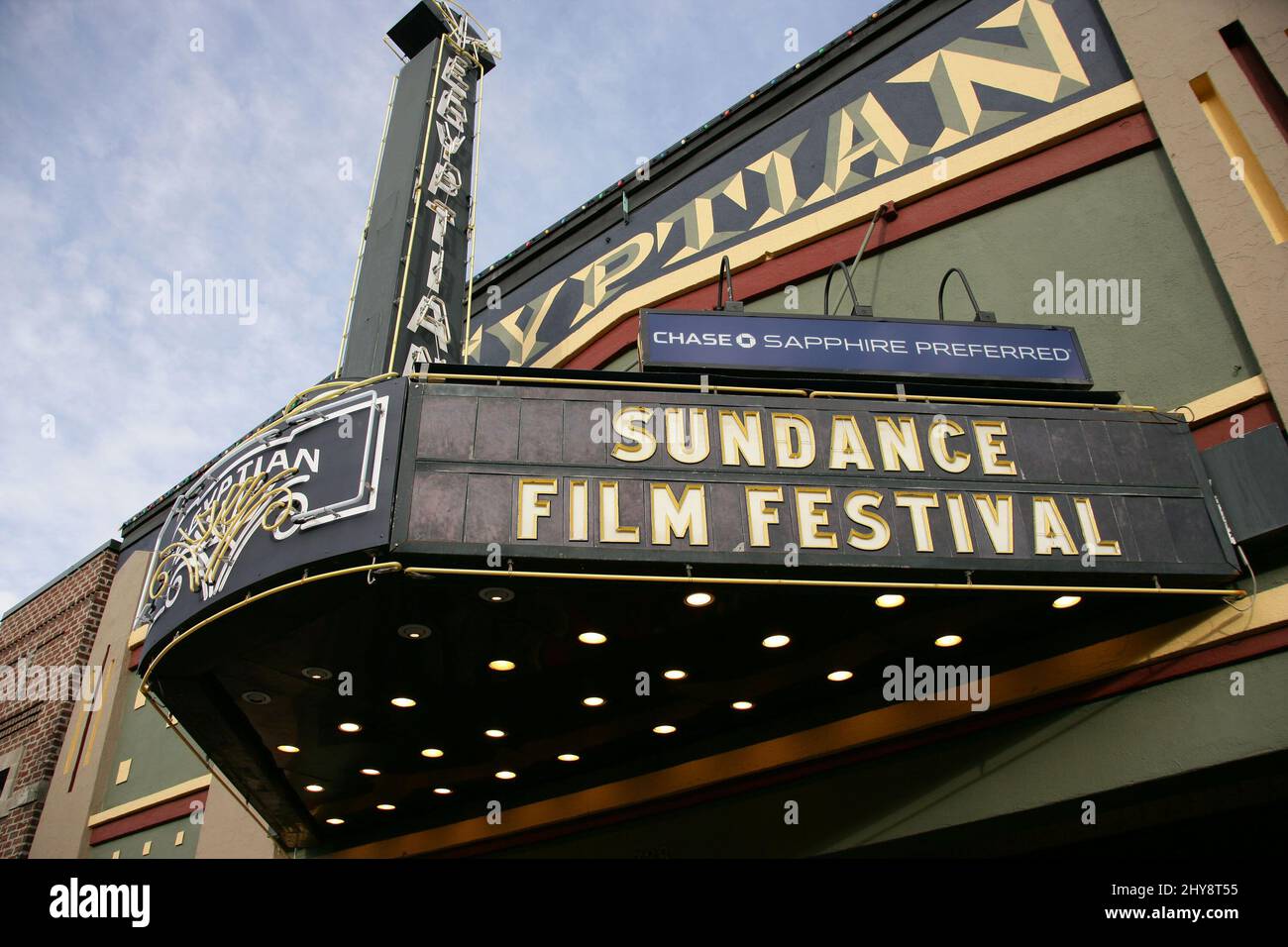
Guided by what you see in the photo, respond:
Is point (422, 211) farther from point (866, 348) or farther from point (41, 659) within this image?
point (41, 659)

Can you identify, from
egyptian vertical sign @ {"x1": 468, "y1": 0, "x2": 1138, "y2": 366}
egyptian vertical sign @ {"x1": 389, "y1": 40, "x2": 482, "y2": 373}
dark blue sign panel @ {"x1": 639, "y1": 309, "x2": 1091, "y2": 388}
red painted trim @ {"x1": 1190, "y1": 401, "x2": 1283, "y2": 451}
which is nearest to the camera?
red painted trim @ {"x1": 1190, "y1": 401, "x2": 1283, "y2": 451}

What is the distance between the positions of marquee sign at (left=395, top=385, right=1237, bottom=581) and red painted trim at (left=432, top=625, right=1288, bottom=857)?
2.54 feet

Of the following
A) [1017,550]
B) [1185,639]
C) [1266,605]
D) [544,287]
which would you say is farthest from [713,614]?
Answer: [544,287]

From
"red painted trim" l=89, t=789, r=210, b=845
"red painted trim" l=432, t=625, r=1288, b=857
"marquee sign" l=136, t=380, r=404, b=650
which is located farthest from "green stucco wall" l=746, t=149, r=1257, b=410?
"red painted trim" l=89, t=789, r=210, b=845

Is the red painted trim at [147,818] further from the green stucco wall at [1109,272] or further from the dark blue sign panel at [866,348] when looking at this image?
the green stucco wall at [1109,272]

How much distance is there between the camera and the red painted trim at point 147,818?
58.5 ft

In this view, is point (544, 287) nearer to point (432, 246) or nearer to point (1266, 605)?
point (432, 246)

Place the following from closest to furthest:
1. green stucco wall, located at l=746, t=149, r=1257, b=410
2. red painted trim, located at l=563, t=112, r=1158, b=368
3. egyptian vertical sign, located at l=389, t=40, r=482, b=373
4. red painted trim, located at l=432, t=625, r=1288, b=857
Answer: red painted trim, located at l=432, t=625, r=1288, b=857, green stucco wall, located at l=746, t=149, r=1257, b=410, red painted trim, located at l=563, t=112, r=1158, b=368, egyptian vertical sign, located at l=389, t=40, r=482, b=373

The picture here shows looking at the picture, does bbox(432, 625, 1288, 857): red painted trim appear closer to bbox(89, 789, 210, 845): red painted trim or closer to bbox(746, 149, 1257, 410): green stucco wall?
bbox(746, 149, 1257, 410): green stucco wall

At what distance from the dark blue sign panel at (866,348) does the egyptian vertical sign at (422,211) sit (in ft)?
10.9

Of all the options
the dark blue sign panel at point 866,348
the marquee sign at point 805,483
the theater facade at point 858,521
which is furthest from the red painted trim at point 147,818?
the dark blue sign panel at point 866,348

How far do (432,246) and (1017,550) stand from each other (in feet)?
31.3

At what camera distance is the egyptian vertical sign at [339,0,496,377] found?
12.2 m
